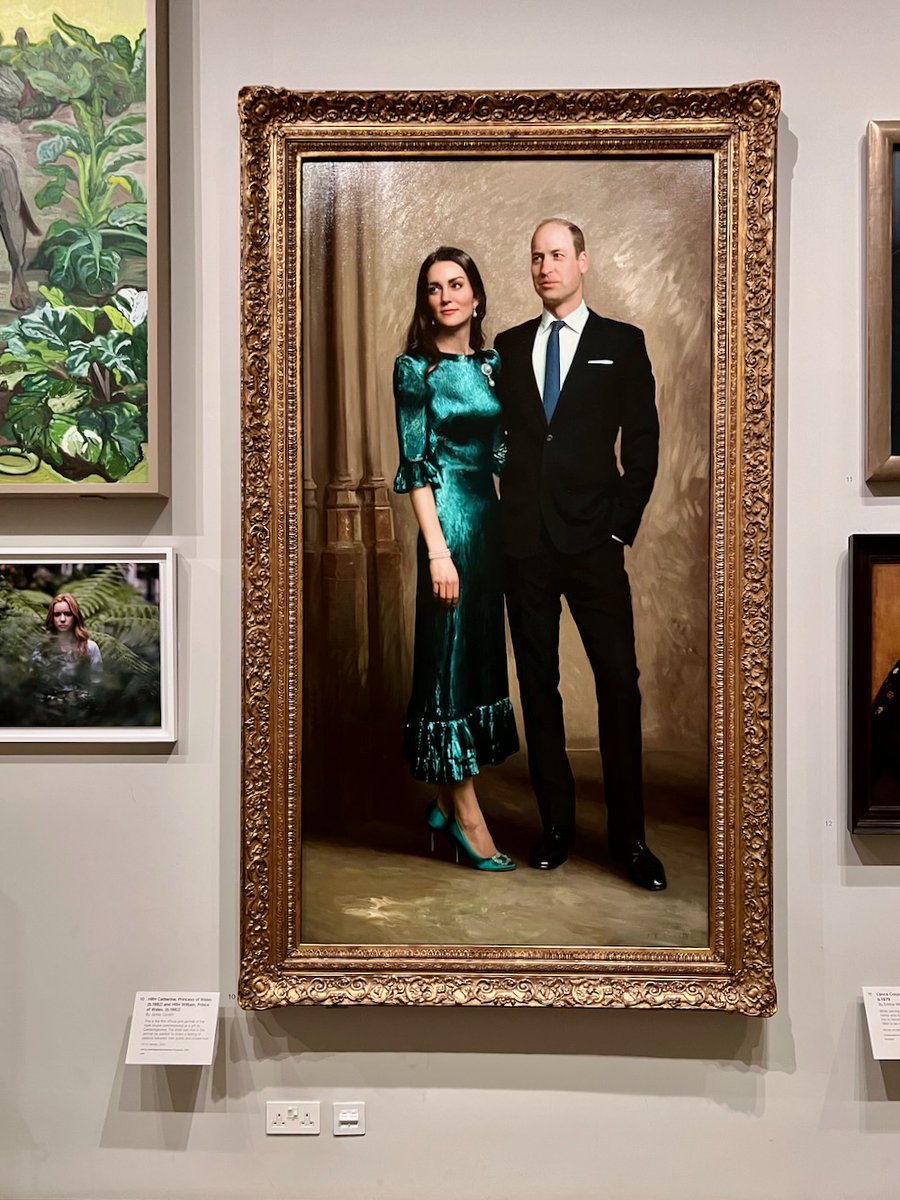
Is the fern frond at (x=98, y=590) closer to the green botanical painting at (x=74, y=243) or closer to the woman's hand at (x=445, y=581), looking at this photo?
the green botanical painting at (x=74, y=243)

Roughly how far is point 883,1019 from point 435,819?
1.05m

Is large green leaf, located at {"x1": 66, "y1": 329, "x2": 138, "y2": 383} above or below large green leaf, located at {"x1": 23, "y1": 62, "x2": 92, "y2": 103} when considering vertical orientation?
below

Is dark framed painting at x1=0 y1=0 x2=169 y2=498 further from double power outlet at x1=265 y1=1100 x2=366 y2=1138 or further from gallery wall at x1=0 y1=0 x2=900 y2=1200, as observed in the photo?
double power outlet at x1=265 y1=1100 x2=366 y2=1138

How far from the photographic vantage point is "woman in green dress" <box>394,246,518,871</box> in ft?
6.08

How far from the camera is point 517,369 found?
1.85m

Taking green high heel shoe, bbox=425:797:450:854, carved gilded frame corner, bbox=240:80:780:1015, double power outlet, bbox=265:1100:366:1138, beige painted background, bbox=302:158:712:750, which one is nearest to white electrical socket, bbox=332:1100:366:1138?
double power outlet, bbox=265:1100:366:1138

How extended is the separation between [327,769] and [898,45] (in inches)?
79.4

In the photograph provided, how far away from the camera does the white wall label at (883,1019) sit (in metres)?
1.80

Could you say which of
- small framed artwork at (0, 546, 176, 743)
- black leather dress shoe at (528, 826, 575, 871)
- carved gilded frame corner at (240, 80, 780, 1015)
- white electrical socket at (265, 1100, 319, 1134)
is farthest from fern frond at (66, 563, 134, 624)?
white electrical socket at (265, 1100, 319, 1134)

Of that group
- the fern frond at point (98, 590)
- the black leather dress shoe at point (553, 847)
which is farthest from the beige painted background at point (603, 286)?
the fern frond at point (98, 590)

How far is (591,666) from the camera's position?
1.87 meters

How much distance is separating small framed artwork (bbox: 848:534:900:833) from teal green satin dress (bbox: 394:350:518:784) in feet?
2.45

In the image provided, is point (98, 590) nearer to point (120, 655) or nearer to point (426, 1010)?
point (120, 655)

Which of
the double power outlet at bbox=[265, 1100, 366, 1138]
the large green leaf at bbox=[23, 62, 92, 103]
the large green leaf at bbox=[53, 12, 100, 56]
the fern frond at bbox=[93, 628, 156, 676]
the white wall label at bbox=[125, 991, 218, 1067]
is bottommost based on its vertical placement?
the double power outlet at bbox=[265, 1100, 366, 1138]
